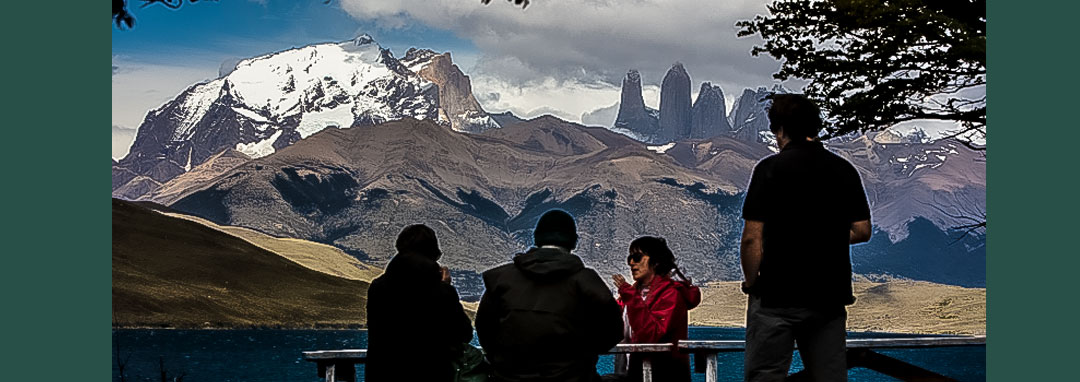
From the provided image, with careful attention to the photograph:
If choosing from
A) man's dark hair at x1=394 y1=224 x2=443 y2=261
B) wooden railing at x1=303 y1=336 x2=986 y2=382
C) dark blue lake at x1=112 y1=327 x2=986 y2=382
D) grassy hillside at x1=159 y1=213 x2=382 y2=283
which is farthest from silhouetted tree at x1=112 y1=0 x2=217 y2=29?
grassy hillside at x1=159 y1=213 x2=382 y2=283

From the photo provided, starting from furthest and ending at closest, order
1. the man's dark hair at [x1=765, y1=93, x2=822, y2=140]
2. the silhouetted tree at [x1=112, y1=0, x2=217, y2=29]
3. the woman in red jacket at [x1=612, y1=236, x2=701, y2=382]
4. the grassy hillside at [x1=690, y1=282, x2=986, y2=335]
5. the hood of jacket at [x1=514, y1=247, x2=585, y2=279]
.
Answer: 1. the grassy hillside at [x1=690, y1=282, x2=986, y2=335]
2. the woman in red jacket at [x1=612, y1=236, x2=701, y2=382]
3. the silhouetted tree at [x1=112, y1=0, x2=217, y2=29]
4. the hood of jacket at [x1=514, y1=247, x2=585, y2=279]
5. the man's dark hair at [x1=765, y1=93, x2=822, y2=140]

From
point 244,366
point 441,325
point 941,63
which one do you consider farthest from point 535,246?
point 244,366

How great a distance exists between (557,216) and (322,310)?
14430 centimetres

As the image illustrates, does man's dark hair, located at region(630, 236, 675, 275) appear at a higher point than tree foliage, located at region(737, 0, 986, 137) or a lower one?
lower

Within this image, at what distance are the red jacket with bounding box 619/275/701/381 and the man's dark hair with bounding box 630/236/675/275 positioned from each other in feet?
0.15

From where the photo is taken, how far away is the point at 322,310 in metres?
145

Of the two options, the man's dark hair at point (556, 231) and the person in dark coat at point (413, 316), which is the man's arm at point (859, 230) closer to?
the man's dark hair at point (556, 231)

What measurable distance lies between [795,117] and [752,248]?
52 centimetres

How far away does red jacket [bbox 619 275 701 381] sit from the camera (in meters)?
5.45

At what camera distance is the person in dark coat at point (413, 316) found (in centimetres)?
487

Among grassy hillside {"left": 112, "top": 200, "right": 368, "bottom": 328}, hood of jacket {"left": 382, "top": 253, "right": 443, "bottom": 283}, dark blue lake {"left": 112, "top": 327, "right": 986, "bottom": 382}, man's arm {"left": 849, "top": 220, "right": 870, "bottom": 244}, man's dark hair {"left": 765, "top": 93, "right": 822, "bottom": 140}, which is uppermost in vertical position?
man's dark hair {"left": 765, "top": 93, "right": 822, "bottom": 140}

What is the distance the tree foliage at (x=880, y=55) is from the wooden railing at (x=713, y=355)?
592cm

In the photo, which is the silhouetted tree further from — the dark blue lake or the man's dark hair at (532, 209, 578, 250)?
the dark blue lake

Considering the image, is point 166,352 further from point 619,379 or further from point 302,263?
point 619,379
